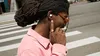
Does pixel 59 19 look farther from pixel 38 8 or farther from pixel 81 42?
pixel 81 42

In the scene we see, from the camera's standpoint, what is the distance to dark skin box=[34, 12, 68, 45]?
7.40 feet

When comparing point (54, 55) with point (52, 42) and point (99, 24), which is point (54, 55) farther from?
point (99, 24)

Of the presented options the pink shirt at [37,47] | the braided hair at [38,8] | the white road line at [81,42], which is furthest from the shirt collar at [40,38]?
the white road line at [81,42]

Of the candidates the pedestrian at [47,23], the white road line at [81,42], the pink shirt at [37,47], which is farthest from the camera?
the white road line at [81,42]

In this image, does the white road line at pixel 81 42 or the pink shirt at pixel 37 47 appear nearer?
the pink shirt at pixel 37 47

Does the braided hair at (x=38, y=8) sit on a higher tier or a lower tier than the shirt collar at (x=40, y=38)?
higher

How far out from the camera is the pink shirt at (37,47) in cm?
210

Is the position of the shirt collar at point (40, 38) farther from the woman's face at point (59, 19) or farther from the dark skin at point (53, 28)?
the woman's face at point (59, 19)

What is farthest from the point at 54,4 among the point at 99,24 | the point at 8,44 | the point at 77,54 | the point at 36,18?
the point at 99,24

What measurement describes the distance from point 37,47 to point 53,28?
0.23 meters

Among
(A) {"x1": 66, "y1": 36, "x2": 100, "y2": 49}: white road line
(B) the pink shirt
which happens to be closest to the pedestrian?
(B) the pink shirt

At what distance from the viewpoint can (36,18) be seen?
2.29m

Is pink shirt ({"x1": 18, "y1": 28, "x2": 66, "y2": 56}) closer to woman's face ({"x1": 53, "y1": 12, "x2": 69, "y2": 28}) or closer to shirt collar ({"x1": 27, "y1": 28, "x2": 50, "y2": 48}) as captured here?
shirt collar ({"x1": 27, "y1": 28, "x2": 50, "y2": 48})

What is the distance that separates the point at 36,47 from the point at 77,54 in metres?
4.46
